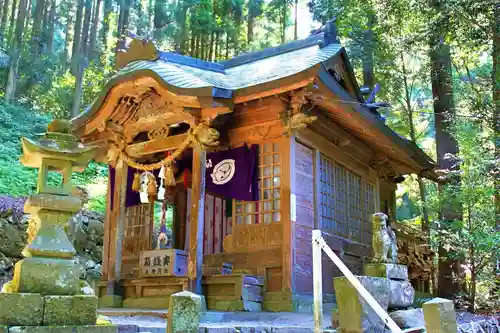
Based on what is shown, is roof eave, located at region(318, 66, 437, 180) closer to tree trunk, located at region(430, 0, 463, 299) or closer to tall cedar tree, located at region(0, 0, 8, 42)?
tree trunk, located at region(430, 0, 463, 299)

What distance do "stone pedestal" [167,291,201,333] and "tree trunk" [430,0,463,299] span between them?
9.62 m

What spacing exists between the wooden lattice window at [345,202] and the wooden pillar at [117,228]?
4638mm

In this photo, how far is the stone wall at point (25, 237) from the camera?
50.9 ft

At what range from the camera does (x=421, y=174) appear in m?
15.7

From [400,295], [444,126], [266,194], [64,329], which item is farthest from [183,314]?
[444,126]

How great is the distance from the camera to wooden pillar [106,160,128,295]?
11.5 meters

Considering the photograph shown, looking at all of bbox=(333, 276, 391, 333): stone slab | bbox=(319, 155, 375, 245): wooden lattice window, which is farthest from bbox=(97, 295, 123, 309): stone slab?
bbox=(333, 276, 391, 333): stone slab

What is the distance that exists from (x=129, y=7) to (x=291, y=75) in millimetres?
27037

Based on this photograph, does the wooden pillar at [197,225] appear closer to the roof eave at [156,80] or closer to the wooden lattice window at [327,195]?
the roof eave at [156,80]

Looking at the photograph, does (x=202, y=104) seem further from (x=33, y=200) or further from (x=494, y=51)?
(x=494, y=51)

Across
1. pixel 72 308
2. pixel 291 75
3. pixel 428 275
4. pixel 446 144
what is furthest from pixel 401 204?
pixel 72 308

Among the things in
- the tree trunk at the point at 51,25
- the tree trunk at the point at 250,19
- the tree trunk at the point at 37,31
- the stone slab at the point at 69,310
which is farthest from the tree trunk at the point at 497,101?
the tree trunk at the point at 51,25

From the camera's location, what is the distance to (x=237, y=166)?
1113 centimetres

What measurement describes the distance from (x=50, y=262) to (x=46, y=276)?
0.49 feet
